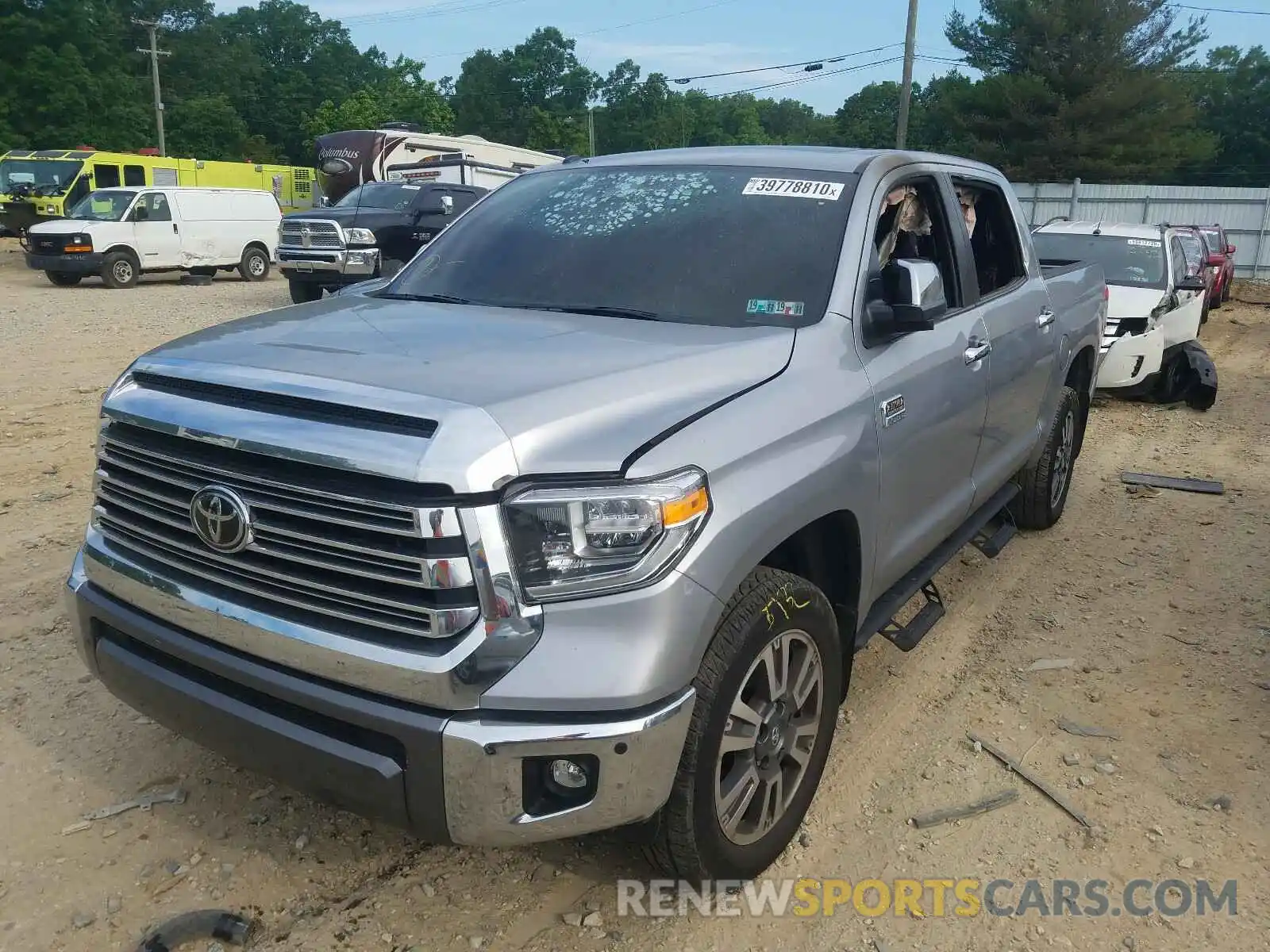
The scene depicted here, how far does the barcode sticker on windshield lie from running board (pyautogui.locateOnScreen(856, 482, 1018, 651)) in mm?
1384

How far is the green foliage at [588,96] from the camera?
38.9m

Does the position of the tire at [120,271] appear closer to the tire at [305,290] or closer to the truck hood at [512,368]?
the tire at [305,290]

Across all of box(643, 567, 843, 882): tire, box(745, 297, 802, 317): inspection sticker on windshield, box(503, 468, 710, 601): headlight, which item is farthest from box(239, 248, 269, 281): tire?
box(503, 468, 710, 601): headlight

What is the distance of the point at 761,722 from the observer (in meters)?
2.69

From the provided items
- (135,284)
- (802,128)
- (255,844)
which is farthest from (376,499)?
(802,128)

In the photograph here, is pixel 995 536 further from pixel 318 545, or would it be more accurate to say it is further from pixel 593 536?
pixel 318 545

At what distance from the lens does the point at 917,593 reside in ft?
12.9

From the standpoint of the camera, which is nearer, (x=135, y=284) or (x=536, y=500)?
(x=536, y=500)

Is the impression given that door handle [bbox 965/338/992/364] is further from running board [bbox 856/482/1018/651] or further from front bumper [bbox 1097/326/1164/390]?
front bumper [bbox 1097/326/1164/390]

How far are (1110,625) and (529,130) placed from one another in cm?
8531

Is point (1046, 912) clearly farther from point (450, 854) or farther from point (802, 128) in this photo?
point (802, 128)

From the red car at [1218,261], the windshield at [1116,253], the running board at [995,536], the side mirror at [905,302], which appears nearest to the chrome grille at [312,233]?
the windshield at [1116,253]

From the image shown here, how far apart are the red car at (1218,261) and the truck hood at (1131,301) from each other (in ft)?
34.9

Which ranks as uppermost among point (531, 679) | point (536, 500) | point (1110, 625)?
point (536, 500)
